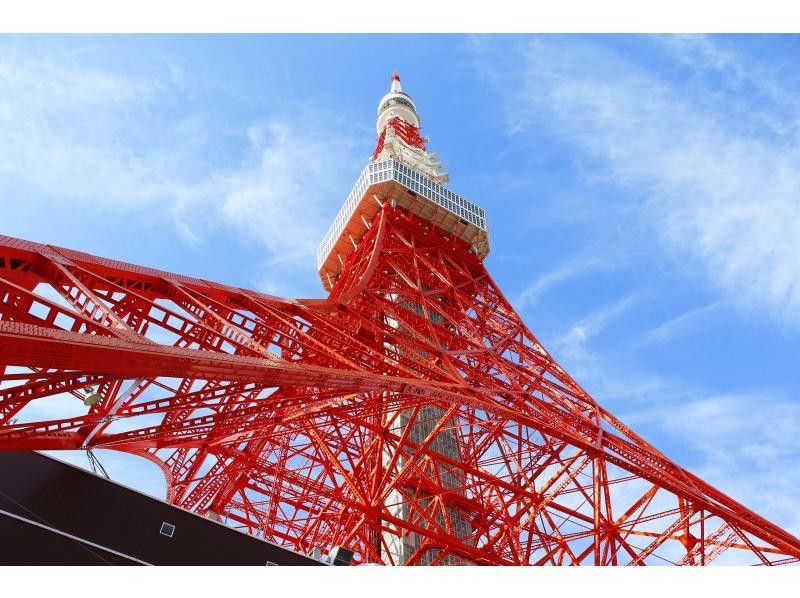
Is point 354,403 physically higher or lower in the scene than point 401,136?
lower

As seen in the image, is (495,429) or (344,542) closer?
(344,542)

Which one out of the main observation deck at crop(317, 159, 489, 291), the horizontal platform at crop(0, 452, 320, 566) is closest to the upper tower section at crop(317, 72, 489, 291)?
the main observation deck at crop(317, 159, 489, 291)

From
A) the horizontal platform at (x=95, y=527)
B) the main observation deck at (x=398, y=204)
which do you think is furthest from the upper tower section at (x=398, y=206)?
the horizontal platform at (x=95, y=527)

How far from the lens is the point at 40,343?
6.76 meters

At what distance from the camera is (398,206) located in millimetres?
27703

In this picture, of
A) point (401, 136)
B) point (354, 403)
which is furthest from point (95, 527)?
point (401, 136)

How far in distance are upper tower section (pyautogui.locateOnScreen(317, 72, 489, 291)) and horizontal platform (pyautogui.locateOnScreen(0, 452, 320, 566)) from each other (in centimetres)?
1783

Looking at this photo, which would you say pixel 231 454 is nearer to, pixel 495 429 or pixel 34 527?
pixel 495 429

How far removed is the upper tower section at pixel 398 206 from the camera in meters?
27.5

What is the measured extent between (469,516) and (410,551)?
2121 millimetres

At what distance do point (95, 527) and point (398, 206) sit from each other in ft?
63.8

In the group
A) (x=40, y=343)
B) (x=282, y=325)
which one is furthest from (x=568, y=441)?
(x=40, y=343)

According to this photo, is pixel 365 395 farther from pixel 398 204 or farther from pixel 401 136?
pixel 401 136

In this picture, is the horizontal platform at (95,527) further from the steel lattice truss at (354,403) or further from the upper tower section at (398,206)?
the upper tower section at (398,206)
